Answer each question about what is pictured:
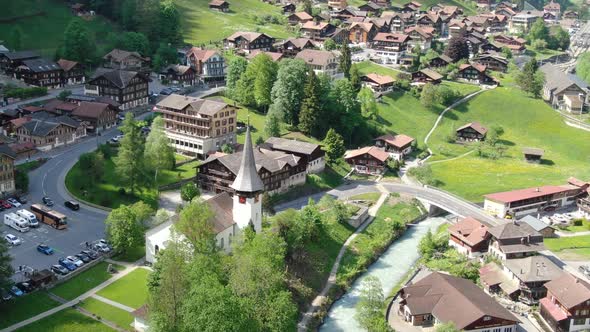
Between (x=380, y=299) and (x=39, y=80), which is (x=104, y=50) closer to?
(x=39, y=80)

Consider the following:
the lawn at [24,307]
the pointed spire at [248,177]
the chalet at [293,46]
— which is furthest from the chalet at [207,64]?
the lawn at [24,307]

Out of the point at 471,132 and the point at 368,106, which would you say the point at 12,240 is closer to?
the point at 368,106

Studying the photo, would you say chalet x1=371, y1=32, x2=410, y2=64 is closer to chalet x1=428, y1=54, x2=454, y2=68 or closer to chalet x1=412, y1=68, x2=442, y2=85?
chalet x1=428, y1=54, x2=454, y2=68

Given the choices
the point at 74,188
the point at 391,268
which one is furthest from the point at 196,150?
the point at 391,268

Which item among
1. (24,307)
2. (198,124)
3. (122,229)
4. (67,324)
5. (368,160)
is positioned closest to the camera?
(67,324)

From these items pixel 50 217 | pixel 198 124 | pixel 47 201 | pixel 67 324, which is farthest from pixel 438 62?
pixel 67 324

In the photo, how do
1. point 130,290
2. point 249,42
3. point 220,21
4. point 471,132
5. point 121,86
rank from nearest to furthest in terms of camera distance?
point 130,290
point 121,86
point 471,132
point 249,42
point 220,21

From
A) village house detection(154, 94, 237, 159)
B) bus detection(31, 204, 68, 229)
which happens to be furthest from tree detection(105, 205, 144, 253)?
village house detection(154, 94, 237, 159)

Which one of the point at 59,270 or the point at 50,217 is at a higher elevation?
the point at 50,217

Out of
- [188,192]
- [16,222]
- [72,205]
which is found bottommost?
[72,205]
